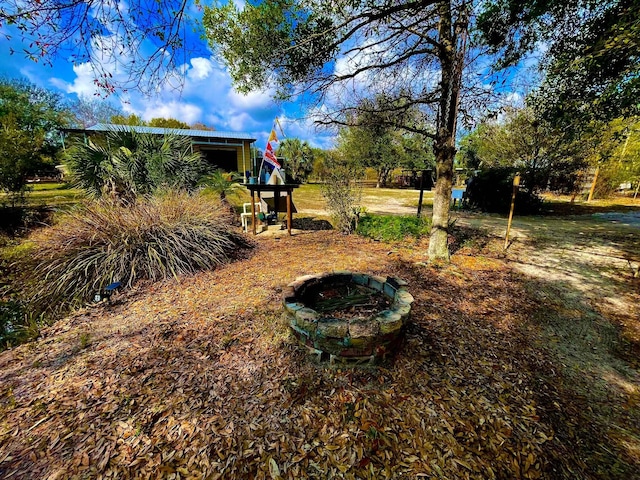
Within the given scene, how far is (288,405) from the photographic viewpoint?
5.97 feet

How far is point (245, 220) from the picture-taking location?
275 inches

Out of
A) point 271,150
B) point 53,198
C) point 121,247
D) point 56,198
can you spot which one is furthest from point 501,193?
point 53,198

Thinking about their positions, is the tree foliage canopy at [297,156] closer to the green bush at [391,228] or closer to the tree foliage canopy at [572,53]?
the green bush at [391,228]

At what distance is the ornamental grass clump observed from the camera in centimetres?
351

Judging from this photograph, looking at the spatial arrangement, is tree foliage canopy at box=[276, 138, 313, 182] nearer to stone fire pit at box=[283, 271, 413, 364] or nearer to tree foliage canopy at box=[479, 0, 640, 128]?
tree foliage canopy at box=[479, 0, 640, 128]

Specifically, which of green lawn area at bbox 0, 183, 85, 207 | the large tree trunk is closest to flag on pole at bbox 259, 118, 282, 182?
the large tree trunk

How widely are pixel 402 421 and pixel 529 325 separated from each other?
215 centimetres

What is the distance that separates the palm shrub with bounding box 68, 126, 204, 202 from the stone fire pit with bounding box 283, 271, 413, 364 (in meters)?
4.86

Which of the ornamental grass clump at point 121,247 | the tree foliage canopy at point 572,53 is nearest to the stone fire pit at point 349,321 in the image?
the ornamental grass clump at point 121,247

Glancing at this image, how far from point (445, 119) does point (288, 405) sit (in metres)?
4.55

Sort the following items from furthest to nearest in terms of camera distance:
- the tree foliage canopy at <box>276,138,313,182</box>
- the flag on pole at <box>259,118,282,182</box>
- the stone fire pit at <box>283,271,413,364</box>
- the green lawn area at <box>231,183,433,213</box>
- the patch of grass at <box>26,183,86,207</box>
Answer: the tree foliage canopy at <box>276,138,313,182</box> < the green lawn area at <box>231,183,433,213</box> < the patch of grass at <box>26,183,86,207</box> < the flag on pole at <box>259,118,282,182</box> < the stone fire pit at <box>283,271,413,364</box>

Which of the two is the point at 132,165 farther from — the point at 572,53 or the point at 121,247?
the point at 572,53

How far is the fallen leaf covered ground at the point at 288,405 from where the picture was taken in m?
1.48

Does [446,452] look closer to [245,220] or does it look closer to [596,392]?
[596,392]
